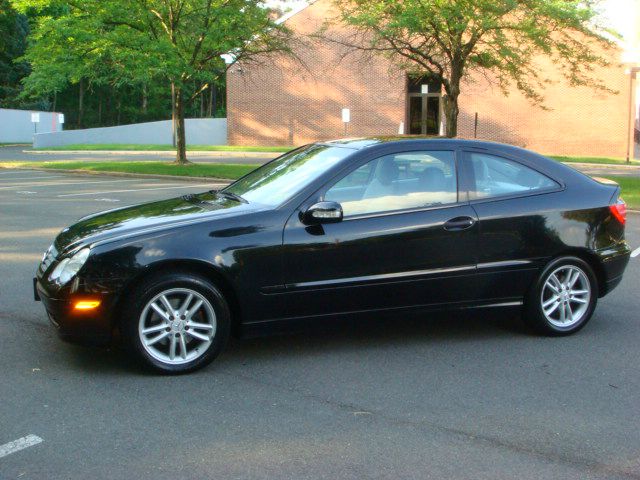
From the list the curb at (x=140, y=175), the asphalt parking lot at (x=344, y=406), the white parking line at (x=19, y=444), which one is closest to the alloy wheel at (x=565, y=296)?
the asphalt parking lot at (x=344, y=406)

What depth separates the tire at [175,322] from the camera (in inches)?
206

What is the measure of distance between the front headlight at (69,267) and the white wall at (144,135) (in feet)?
146

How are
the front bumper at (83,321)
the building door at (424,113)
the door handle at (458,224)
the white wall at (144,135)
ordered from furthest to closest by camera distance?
the white wall at (144,135) < the building door at (424,113) < the door handle at (458,224) < the front bumper at (83,321)

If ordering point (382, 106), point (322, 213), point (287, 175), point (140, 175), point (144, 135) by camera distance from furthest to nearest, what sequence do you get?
point (144, 135)
point (382, 106)
point (140, 175)
point (287, 175)
point (322, 213)

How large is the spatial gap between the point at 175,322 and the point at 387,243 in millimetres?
1556

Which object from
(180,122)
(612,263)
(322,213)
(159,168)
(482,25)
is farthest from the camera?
(180,122)

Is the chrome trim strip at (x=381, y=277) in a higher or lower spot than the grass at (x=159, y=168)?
higher

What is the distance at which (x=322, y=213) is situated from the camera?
5527mm

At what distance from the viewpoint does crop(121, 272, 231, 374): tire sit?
17.1ft

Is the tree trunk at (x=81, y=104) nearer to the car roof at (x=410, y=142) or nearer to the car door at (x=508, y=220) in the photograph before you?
the car roof at (x=410, y=142)

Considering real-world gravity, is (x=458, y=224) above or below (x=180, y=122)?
below

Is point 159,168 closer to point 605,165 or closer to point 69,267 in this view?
point 605,165

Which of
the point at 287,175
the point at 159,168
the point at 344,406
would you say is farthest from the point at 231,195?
the point at 159,168

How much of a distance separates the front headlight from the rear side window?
9.14 ft
